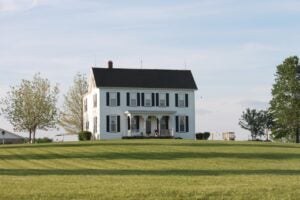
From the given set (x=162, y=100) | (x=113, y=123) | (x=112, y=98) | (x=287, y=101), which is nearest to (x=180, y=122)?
(x=162, y=100)

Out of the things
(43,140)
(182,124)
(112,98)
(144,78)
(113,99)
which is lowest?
(43,140)

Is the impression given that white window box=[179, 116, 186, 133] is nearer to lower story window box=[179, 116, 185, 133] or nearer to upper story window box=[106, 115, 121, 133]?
lower story window box=[179, 116, 185, 133]

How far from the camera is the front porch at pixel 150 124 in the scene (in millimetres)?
68062

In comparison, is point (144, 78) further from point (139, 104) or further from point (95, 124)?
point (95, 124)

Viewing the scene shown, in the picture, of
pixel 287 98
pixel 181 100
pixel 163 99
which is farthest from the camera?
pixel 287 98

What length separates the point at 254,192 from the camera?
696 inches

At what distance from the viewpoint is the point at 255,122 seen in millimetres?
96750

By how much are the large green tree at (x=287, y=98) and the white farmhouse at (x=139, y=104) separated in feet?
44.8

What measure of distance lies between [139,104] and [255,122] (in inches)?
1263

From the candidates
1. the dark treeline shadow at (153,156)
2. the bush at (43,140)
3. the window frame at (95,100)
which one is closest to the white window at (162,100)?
the window frame at (95,100)

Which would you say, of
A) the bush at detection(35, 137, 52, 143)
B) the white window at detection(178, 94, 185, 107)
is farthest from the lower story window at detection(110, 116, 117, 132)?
the bush at detection(35, 137, 52, 143)

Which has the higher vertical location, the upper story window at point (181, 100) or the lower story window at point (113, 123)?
the upper story window at point (181, 100)

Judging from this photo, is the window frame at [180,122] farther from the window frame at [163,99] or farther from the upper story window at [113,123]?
the upper story window at [113,123]

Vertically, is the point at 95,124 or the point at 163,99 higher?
the point at 163,99
